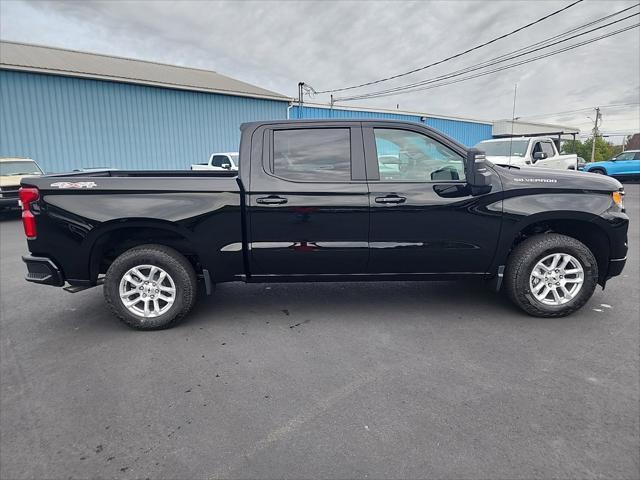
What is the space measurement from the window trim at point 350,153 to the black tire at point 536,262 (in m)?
1.73

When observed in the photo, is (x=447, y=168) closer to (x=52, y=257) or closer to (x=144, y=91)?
(x=52, y=257)

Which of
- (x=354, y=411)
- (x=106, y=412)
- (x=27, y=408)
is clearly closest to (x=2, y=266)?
(x=27, y=408)

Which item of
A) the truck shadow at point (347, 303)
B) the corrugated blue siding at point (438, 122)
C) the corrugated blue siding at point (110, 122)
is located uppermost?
the corrugated blue siding at point (438, 122)

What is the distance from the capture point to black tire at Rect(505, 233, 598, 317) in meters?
3.93

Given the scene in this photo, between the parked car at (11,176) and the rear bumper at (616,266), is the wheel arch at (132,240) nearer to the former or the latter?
the rear bumper at (616,266)

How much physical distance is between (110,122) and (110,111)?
18.3 inches

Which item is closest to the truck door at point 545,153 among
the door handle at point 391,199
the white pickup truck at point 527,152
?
the white pickup truck at point 527,152

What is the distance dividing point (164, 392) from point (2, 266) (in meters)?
5.28

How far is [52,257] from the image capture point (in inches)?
148

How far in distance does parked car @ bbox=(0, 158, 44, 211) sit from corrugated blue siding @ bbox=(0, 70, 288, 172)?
412 centimetres

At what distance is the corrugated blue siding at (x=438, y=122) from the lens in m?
24.1

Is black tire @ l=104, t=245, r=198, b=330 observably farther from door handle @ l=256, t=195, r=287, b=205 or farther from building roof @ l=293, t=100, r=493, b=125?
building roof @ l=293, t=100, r=493, b=125

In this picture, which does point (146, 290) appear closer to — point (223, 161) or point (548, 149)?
point (223, 161)

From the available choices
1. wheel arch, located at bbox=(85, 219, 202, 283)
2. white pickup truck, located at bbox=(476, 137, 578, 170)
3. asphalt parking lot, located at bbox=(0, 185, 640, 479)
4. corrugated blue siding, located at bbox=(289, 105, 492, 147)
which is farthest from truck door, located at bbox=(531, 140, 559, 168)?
wheel arch, located at bbox=(85, 219, 202, 283)
